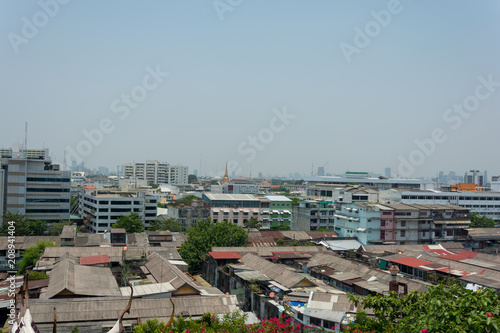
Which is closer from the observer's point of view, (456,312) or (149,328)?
(456,312)

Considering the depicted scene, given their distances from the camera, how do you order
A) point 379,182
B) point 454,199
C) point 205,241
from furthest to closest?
point 379,182, point 454,199, point 205,241

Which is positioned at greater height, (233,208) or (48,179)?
(48,179)

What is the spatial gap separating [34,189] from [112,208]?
771 cm

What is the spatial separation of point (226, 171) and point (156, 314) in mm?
101526

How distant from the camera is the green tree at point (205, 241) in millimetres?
28438

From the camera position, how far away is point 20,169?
134 feet

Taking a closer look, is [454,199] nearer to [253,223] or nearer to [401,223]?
[401,223]

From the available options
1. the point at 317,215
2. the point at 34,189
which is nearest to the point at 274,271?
the point at 317,215

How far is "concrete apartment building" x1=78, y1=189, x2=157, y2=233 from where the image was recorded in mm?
43844

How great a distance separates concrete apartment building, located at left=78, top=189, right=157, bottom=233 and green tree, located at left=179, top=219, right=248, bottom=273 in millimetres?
15919

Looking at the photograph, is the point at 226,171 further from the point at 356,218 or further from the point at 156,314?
the point at 156,314

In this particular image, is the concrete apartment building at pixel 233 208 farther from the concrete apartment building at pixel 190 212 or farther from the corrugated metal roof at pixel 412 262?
the corrugated metal roof at pixel 412 262

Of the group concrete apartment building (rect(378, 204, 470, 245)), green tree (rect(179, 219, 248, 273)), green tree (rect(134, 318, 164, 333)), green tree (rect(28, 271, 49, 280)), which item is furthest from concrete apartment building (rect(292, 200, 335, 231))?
green tree (rect(134, 318, 164, 333))

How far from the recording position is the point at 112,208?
44.3 metres
